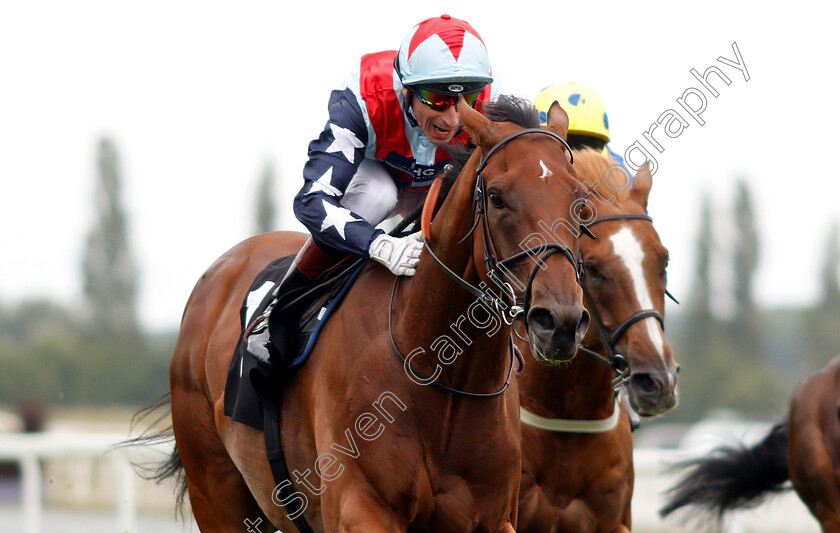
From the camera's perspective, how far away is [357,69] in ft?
13.1

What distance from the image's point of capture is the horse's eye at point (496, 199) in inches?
117

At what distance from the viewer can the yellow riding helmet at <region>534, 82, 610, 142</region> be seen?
5383 mm

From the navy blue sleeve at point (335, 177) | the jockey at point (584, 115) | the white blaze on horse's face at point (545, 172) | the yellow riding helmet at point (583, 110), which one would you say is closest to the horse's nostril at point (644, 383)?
the navy blue sleeve at point (335, 177)

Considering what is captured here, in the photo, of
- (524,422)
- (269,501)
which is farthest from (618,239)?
(269,501)

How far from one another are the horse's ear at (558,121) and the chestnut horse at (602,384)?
98 cm

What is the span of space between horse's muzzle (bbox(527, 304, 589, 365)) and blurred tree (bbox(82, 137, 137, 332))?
30.7 metres

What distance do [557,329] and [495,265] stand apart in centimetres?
36

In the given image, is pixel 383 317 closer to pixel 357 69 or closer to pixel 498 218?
pixel 498 218

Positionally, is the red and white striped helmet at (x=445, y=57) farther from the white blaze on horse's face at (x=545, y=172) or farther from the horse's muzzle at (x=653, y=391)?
the horse's muzzle at (x=653, y=391)

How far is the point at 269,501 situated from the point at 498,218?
77.1 inches

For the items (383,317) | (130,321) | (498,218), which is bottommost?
(130,321)

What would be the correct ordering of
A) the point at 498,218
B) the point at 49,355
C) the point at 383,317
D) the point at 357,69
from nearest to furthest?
the point at 498,218 < the point at 383,317 < the point at 357,69 < the point at 49,355

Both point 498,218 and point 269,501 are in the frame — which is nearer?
point 498,218

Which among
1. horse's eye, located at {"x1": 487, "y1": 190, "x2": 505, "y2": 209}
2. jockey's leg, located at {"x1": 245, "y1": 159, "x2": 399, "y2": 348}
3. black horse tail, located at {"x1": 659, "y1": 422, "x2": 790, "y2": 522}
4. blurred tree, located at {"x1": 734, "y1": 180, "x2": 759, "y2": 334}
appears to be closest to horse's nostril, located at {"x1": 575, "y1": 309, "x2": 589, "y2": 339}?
horse's eye, located at {"x1": 487, "y1": 190, "x2": 505, "y2": 209}
